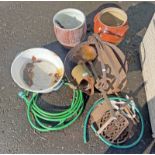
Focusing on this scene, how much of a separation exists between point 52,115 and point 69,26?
71 cm

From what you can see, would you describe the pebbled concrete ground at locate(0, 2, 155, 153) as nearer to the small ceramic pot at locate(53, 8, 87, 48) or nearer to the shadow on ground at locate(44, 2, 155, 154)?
the shadow on ground at locate(44, 2, 155, 154)

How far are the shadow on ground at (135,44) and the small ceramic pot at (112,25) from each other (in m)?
0.21

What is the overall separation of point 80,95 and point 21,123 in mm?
436

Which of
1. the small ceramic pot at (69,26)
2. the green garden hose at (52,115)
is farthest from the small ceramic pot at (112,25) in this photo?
the green garden hose at (52,115)

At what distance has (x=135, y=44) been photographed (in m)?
2.11

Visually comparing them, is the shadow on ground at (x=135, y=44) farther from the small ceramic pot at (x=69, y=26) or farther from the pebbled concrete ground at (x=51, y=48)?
the small ceramic pot at (x=69, y=26)

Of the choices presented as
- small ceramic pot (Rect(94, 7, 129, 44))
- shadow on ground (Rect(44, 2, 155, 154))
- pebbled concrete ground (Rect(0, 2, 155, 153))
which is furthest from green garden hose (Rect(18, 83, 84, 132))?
small ceramic pot (Rect(94, 7, 129, 44))

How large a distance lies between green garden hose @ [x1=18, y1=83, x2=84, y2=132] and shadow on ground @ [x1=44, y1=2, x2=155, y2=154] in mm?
325

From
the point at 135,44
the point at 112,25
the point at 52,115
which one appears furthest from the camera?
the point at 135,44

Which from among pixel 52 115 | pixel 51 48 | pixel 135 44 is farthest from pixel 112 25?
pixel 52 115

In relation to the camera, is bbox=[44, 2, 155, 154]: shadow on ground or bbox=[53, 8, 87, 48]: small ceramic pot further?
bbox=[53, 8, 87, 48]: small ceramic pot

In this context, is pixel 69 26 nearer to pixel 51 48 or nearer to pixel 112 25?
pixel 51 48

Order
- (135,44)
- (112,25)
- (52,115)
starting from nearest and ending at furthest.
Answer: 1. (52,115)
2. (112,25)
3. (135,44)

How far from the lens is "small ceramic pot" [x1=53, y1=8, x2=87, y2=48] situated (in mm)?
1868
